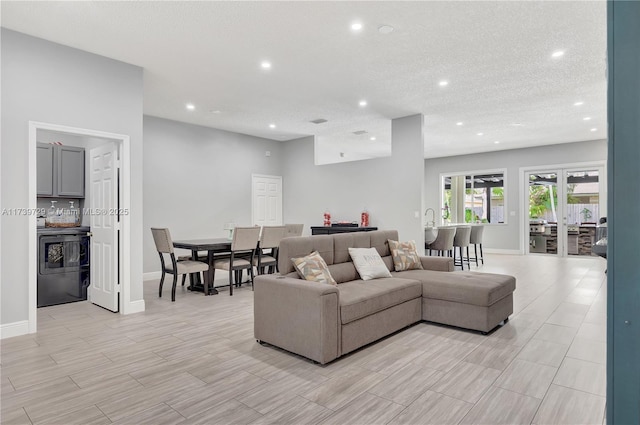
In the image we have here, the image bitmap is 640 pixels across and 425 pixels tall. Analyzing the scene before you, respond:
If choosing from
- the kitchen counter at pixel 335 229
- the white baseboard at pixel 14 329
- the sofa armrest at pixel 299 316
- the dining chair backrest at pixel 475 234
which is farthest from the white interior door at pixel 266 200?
the sofa armrest at pixel 299 316

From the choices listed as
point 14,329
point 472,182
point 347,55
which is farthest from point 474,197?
point 14,329

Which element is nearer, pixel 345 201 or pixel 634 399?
pixel 634 399

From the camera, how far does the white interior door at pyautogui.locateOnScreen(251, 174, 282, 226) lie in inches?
336

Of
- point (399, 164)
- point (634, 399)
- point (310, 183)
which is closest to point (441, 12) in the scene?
point (634, 399)

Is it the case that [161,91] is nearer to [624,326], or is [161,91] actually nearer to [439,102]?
[439,102]

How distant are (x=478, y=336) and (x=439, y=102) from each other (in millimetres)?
3913

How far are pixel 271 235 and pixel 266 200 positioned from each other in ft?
10.2

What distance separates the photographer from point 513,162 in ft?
33.6

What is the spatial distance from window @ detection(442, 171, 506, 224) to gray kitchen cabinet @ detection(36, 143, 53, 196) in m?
8.92

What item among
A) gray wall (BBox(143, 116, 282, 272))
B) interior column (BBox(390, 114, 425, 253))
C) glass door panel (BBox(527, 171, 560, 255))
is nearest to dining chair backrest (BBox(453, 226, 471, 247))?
interior column (BBox(390, 114, 425, 253))

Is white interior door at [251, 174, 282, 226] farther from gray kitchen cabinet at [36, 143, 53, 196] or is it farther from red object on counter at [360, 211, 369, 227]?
gray kitchen cabinet at [36, 143, 53, 196]

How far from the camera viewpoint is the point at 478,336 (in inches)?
135

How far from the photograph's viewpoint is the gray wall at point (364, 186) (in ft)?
22.2

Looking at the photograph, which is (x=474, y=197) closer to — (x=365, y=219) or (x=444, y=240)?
(x=444, y=240)
